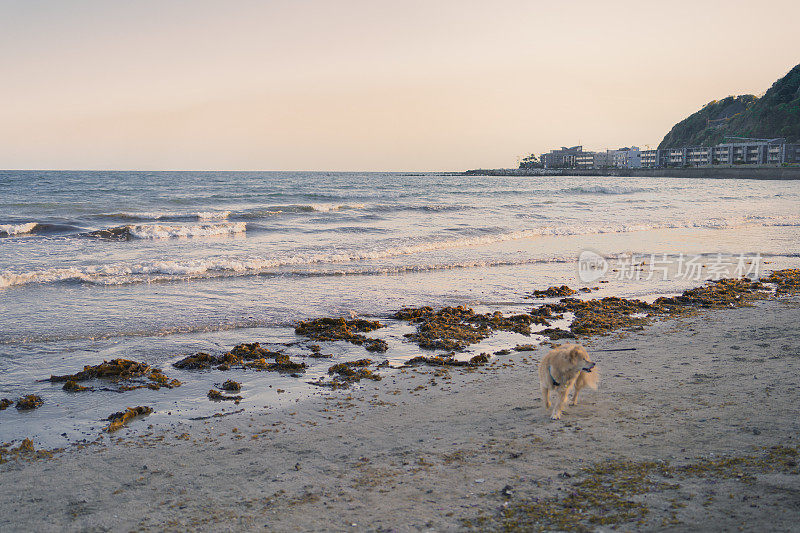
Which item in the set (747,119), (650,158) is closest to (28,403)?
(747,119)

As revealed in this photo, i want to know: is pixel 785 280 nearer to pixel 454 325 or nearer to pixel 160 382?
pixel 454 325

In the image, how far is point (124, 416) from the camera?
517 centimetres

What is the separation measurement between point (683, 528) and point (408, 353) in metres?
4.46

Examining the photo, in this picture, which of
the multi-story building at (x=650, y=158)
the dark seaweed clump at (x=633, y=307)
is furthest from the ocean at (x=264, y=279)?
the multi-story building at (x=650, y=158)

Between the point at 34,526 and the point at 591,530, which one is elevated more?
the point at 591,530

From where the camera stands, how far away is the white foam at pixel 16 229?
→ 22281 millimetres

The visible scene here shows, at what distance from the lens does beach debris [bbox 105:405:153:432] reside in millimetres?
4953

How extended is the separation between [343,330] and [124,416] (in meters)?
3.35

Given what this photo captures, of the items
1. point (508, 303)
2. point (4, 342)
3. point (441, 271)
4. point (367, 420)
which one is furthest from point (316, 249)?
point (367, 420)

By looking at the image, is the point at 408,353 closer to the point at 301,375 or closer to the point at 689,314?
the point at 301,375

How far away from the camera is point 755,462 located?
143 inches

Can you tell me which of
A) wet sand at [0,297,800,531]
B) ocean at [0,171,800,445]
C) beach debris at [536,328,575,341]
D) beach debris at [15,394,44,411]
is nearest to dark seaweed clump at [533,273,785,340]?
beach debris at [536,328,575,341]

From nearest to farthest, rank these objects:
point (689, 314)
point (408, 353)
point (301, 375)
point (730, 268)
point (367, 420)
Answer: point (367, 420)
point (301, 375)
point (408, 353)
point (689, 314)
point (730, 268)

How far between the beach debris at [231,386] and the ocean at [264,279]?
6.2 inches
